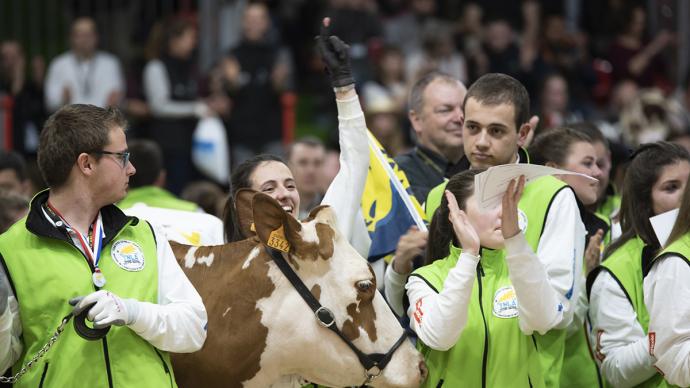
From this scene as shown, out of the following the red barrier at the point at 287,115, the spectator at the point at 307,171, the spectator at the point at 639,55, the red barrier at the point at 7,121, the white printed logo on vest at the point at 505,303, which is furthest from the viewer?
the spectator at the point at 639,55

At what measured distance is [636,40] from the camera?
16.3 m

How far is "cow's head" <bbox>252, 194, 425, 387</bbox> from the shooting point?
513cm

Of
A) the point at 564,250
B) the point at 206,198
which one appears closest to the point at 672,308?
the point at 564,250

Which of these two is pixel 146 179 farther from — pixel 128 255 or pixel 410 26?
pixel 410 26

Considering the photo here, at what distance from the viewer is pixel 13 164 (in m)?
8.88

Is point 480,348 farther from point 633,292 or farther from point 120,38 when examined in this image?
point 120,38

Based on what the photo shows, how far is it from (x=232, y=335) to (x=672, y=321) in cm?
201

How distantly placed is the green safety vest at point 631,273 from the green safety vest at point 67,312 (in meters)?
2.52

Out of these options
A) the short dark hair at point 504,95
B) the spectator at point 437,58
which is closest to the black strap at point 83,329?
the short dark hair at point 504,95

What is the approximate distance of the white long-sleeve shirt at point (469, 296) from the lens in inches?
199

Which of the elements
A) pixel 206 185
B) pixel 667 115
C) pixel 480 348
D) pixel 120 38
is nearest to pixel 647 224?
pixel 480 348

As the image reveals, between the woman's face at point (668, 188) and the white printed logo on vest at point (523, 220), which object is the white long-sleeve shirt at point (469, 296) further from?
the woman's face at point (668, 188)

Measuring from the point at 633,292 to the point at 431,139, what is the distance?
195 centimetres

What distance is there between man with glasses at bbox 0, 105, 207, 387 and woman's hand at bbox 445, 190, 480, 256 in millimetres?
1181
